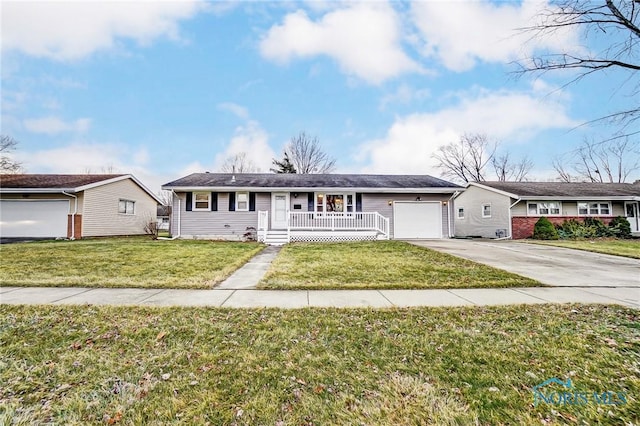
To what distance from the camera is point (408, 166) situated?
32906 mm

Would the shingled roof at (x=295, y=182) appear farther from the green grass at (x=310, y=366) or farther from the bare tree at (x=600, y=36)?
the green grass at (x=310, y=366)

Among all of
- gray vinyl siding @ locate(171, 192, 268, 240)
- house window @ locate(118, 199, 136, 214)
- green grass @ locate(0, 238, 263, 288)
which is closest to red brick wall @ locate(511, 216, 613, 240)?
gray vinyl siding @ locate(171, 192, 268, 240)

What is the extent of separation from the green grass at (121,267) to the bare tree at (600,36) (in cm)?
778

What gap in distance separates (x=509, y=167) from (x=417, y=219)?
2678cm

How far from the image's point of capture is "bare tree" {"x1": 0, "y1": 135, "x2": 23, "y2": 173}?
2217cm

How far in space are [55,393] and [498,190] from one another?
20845 millimetres

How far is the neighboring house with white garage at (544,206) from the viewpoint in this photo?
17047 millimetres

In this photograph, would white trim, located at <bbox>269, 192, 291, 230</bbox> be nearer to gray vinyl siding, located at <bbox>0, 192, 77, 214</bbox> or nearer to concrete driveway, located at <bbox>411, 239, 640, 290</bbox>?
concrete driveway, located at <bbox>411, 239, 640, 290</bbox>

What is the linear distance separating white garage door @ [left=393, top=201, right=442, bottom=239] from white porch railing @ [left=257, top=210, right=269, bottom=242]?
7.03 metres

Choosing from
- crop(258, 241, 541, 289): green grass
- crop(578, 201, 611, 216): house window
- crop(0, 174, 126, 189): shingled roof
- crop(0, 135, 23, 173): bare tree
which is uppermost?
crop(0, 135, 23, 173): bare tree

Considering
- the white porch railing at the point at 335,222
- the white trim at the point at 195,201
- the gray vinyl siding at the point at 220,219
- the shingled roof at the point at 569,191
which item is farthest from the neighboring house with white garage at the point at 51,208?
the shingled roof at the point at 569,191

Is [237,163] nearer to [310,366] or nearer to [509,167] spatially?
[310,366]

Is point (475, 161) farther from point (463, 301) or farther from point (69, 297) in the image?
point (69, 297)

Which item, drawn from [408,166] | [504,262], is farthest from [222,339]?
[408,166]
